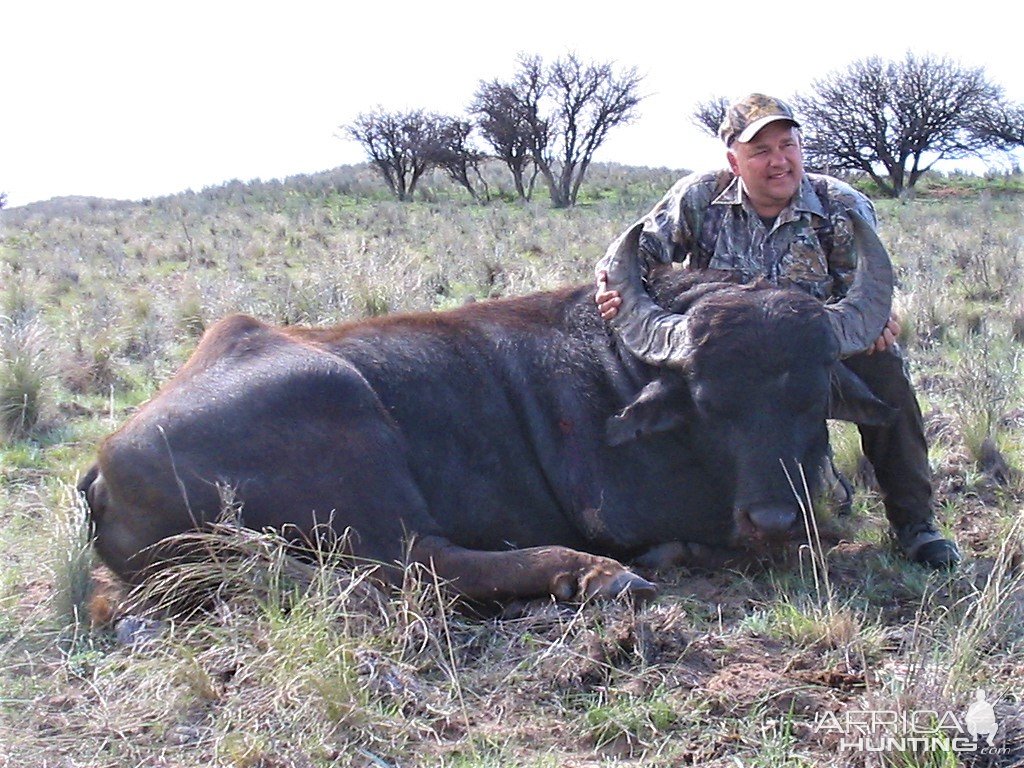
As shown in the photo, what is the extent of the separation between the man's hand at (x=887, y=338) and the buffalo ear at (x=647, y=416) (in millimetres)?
1010

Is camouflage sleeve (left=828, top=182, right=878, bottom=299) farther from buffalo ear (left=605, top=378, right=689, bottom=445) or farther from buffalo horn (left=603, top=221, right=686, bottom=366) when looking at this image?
buffalo ear (left=605, top=378, right=689, bottom=445)

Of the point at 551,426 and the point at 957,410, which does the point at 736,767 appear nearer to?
the point at 551,426

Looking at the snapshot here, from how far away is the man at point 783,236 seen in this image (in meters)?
5.29

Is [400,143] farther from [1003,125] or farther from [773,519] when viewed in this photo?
[773,519]

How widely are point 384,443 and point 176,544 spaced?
959 millimetres

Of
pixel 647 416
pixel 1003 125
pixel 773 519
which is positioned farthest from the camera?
pixel 1003 125

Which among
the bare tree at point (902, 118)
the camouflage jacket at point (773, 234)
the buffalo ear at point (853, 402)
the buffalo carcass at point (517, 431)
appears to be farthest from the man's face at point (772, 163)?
the bare tree at point (902, 118)

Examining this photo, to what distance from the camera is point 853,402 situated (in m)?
4.94

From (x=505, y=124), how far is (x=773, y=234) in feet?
135

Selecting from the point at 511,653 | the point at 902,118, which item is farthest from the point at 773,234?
the point at 902,118

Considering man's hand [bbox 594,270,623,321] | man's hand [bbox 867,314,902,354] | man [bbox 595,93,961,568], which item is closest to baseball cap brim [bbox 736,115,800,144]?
man [bbox 595,93,961,568]

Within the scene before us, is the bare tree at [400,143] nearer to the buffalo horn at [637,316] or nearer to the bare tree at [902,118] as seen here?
the bare tree at [902,118]

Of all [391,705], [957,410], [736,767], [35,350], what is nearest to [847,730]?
[736,767]

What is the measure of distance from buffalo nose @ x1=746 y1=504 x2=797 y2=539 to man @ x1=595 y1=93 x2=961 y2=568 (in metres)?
1.08
